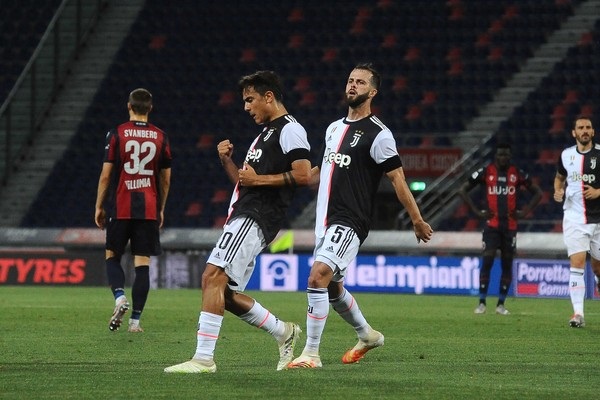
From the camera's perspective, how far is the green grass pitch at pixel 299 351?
727 centimetres

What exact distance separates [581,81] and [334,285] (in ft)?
62.7

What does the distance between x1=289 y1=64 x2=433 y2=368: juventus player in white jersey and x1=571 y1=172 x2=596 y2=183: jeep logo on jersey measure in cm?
559

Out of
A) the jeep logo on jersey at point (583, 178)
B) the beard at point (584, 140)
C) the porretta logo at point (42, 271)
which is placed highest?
the beard at point (584, 140)

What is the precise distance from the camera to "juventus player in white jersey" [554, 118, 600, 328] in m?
13.9

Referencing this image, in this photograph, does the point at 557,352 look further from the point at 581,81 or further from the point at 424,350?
the point at 581,81

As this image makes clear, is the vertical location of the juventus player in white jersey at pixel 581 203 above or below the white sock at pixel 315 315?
above

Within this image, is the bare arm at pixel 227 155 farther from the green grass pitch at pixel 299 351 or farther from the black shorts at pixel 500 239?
the black shorts at pixel 500 239

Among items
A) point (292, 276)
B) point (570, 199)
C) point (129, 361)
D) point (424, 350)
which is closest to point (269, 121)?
point (129, 361)

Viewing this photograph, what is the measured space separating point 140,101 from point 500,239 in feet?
22.0

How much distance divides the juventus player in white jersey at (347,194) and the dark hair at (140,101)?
3352 mm

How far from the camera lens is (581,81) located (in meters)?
27.1

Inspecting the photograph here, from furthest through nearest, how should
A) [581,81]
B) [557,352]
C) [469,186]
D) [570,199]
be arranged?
[581,81], [469,186], [570,199], [557,352]

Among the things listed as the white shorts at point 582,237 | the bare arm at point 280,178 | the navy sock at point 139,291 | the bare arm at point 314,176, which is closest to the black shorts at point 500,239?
the white shorts at point 582,237

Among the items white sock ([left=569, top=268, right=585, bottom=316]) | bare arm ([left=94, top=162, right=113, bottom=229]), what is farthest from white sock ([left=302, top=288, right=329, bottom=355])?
white sock ([left=569, top=268, right=585, bottom=316])
